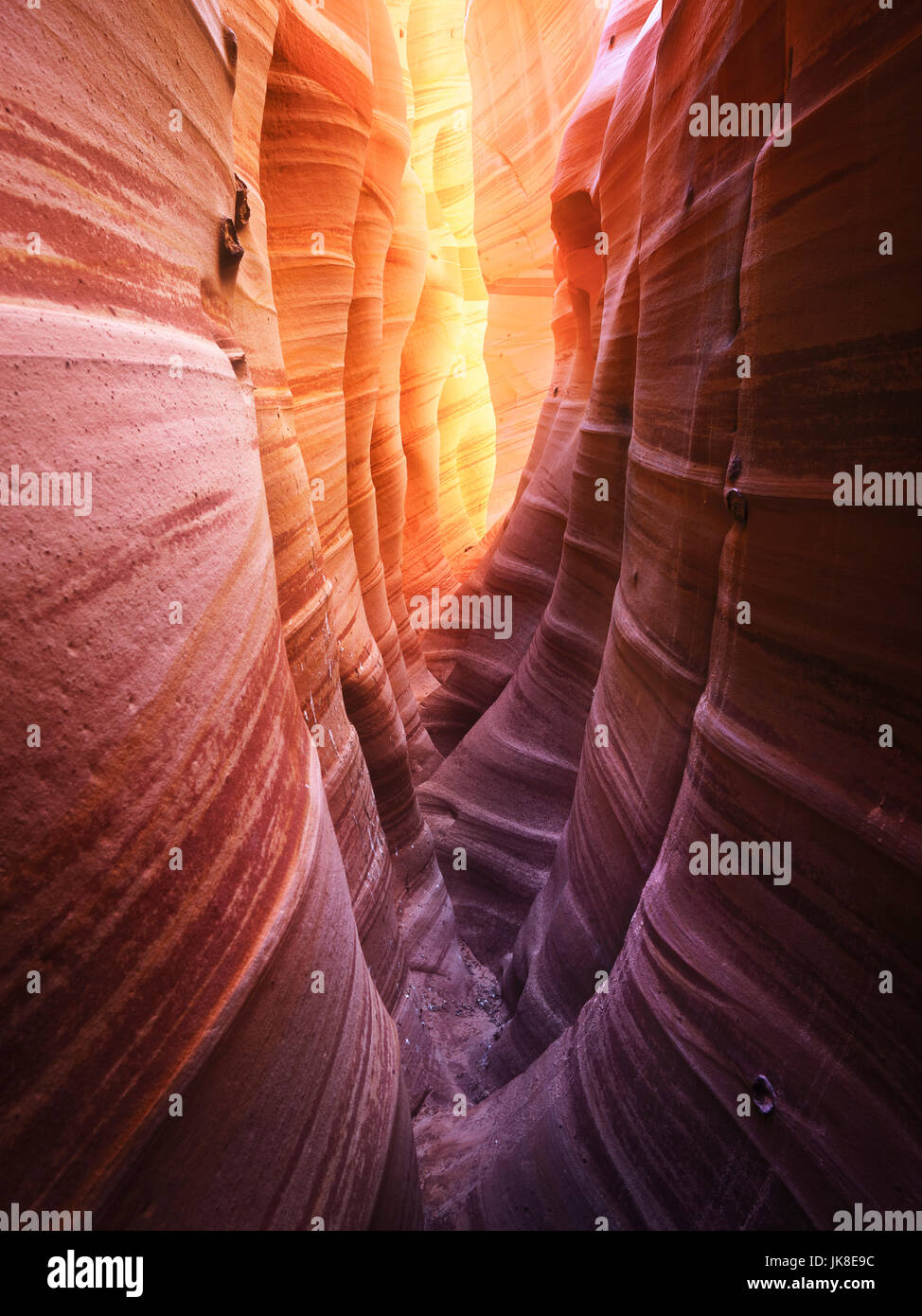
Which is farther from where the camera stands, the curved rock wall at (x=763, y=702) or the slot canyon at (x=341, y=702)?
the curved rock wall at (x=763, y=702)

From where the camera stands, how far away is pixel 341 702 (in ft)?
9.87

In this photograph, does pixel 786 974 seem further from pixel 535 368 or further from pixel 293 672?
pixel 535 368

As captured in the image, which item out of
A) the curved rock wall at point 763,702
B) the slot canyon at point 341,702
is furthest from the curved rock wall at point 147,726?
the curved rock wall at point 763,702

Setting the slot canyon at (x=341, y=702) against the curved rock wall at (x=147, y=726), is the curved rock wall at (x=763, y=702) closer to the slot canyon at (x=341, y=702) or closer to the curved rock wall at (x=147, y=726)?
the slot canyon at (x=341, y=702)

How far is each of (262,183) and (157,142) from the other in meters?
1.88

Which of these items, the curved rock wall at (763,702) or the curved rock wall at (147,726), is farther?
the curved rock wall at (763,702)

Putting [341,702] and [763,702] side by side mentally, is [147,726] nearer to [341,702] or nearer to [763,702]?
[763,702]

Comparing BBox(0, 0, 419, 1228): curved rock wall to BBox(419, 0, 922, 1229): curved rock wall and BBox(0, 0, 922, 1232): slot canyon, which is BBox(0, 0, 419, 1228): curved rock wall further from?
BBox(419, 0, 922, 1229): curved rock wall

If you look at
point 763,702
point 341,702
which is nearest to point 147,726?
point 763,702

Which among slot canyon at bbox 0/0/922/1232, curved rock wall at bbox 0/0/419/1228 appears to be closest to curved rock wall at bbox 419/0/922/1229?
slot canyon at bbox 0/0/922/1232

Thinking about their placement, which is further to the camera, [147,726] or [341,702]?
[341,702]

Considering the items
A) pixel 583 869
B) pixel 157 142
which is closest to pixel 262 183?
pixel 157 142

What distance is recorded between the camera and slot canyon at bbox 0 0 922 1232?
0.99 m

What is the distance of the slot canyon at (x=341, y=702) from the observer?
989 millimetres
